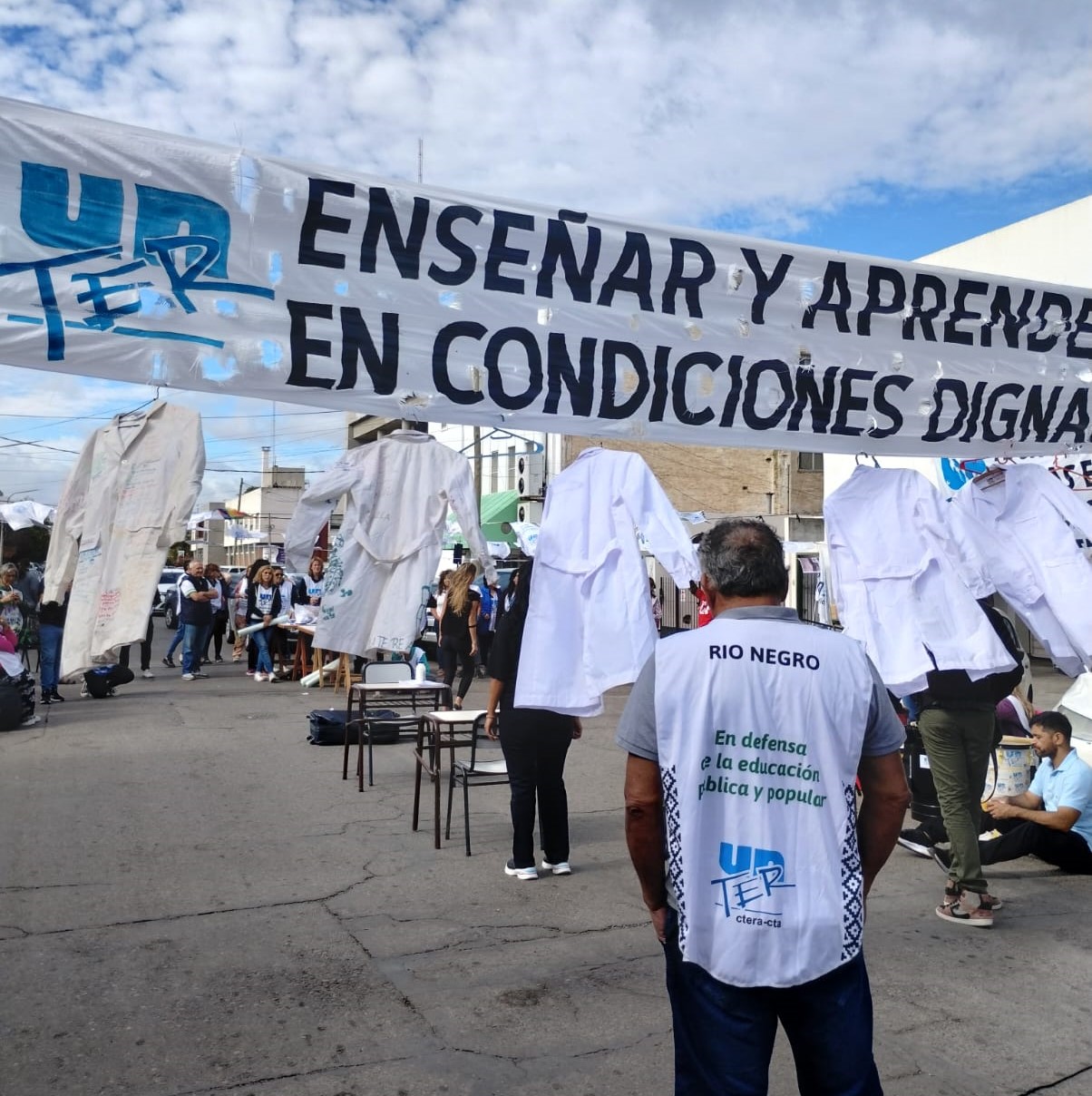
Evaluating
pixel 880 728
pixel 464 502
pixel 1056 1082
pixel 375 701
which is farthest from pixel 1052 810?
pixel 375 701

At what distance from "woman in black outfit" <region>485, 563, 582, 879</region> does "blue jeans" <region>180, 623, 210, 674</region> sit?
11503 millimetres

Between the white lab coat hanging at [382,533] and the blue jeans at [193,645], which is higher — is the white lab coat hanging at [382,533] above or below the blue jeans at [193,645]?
above

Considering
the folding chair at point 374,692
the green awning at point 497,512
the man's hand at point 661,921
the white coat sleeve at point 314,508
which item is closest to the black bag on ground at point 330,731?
the folding chair at point 374,692

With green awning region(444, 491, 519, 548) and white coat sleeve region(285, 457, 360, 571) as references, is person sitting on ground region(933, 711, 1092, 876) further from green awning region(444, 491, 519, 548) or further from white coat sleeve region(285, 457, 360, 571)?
green awning region(444, 491, 519, 548)

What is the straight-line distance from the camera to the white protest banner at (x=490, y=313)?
331 cm

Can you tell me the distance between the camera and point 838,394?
4.57 meters

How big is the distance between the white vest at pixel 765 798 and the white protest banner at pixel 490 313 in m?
1.67

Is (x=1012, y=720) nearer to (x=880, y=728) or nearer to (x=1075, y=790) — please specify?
(x=1075, y=790)

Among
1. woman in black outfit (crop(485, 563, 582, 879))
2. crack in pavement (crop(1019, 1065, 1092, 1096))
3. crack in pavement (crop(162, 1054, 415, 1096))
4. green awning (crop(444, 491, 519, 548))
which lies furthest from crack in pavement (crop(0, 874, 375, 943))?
green awning (crop(444, 491, 519, 548))

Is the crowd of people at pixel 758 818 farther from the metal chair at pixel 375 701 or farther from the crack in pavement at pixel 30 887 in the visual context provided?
the metal chair at pixel 375 701

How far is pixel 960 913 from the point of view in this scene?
5707 mm

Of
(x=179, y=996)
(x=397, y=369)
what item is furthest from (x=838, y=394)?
(x=179, y=996)

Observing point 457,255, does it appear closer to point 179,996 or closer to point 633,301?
point 633,301

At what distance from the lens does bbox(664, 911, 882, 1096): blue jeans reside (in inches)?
100
